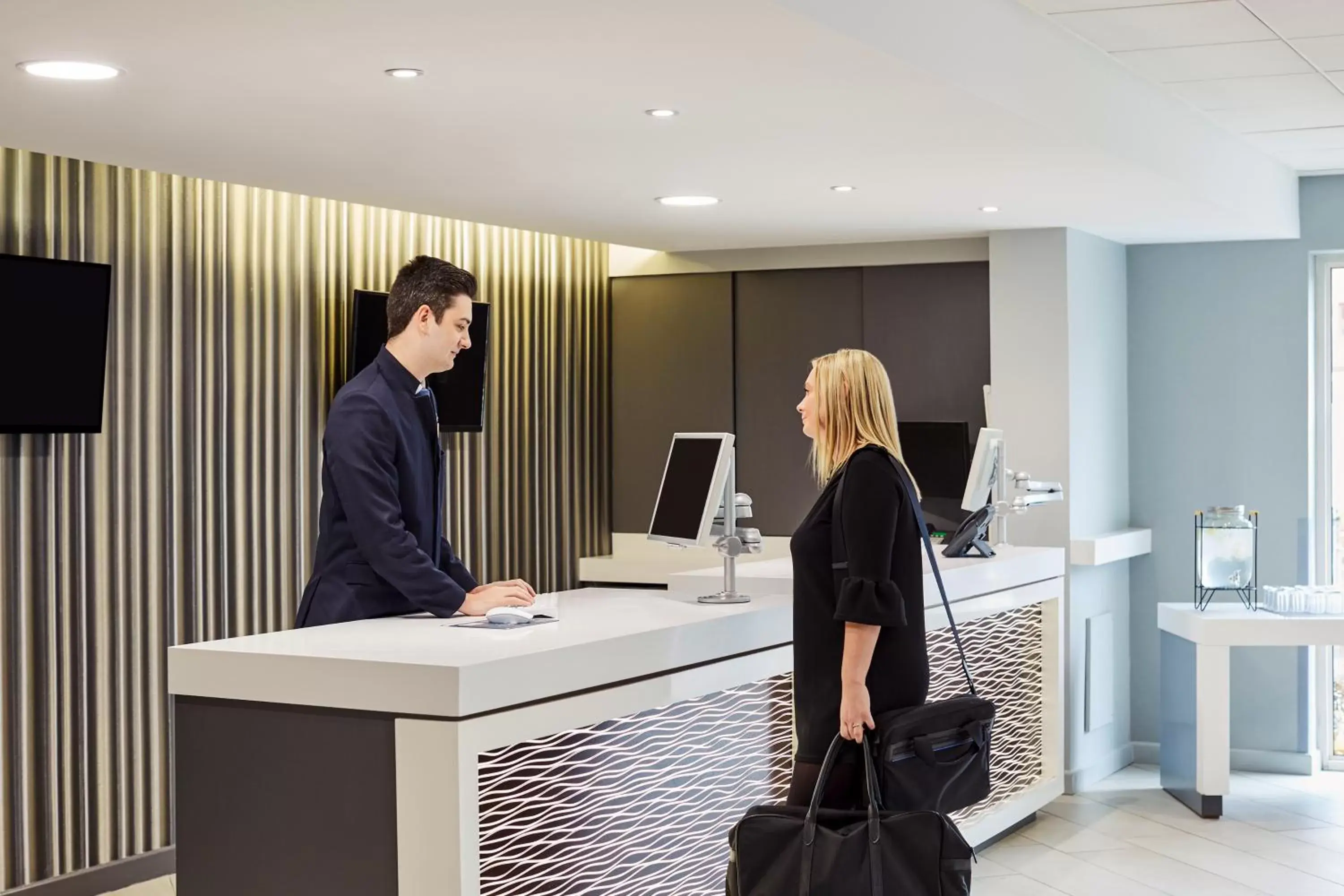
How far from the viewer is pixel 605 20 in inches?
121

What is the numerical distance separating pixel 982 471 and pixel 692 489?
190cm

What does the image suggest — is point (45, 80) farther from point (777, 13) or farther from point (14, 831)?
point (14, 831)

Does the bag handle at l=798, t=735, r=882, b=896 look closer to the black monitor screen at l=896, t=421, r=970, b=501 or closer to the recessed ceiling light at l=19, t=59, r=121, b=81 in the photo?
the recessed ceiling light at l=19, t=59, r=121, b=81

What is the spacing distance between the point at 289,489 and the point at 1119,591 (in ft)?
13.0

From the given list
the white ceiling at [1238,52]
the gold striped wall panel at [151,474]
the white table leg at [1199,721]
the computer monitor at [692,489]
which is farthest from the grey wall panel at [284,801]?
the white table leg at [1199,721]

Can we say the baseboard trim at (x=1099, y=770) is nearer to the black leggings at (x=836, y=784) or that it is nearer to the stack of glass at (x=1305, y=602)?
the stack of glass at (x=1305, y=602)

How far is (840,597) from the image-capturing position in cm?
322

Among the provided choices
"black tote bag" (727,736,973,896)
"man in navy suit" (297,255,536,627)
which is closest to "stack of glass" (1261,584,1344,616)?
"black tote bag" (727,736,973,896)

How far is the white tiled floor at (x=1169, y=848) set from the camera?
205 inches

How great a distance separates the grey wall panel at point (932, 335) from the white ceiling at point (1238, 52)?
4.53ft

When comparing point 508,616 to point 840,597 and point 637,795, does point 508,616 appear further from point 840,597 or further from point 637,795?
point 840,597

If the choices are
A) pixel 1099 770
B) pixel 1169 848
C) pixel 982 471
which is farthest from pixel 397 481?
pixel 1099 770

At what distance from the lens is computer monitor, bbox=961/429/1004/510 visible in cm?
542

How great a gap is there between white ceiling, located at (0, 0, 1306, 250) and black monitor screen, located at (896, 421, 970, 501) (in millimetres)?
910
